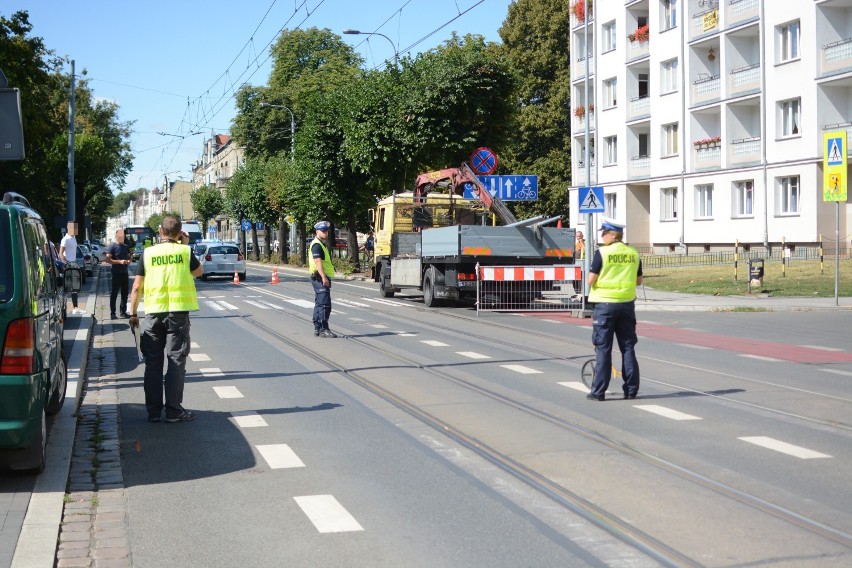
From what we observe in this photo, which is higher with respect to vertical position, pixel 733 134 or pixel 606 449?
pixel 733 134

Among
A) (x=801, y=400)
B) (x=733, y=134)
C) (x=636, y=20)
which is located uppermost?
(x=636, y=20)

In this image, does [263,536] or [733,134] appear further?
[733,134]

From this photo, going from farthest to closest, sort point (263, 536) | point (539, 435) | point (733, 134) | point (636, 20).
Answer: point (636, 20) → point (733, 134) → point (539, 435) → point (263, 536)

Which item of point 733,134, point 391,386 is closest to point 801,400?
point 391,386

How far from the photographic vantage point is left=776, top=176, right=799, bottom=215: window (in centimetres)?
3888

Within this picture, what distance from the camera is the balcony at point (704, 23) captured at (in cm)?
4266

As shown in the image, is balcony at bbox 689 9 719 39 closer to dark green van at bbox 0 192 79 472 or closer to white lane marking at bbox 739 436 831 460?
white lane marking at bbox 739 436 831 460

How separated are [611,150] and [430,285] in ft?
95.7

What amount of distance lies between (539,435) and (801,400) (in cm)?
324

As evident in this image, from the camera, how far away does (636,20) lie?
4934 centimetres

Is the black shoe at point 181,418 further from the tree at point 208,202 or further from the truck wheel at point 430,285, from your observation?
the tree at point 208,202

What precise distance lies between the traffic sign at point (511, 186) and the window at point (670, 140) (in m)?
18.5

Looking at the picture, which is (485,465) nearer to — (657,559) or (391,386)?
(657,559)

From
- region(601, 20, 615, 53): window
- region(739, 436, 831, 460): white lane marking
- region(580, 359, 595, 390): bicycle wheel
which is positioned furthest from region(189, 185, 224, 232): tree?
region(739, 436, 831, 460): white lane marking
